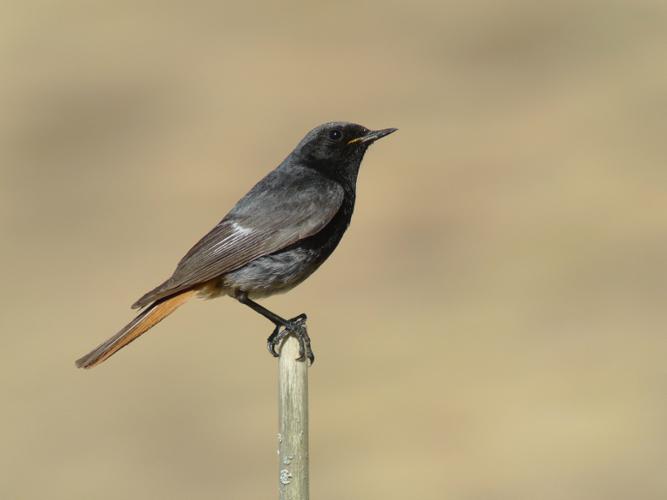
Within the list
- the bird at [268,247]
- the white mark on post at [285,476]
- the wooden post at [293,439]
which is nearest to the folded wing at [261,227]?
the bird at [268,247]

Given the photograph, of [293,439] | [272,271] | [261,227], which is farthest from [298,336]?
[293,439]

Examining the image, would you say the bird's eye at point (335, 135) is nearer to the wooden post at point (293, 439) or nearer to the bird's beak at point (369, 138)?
the bird's beak at point (369, 138)

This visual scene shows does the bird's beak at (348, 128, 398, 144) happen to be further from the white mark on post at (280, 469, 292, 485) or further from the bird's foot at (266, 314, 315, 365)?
the white mark on post at (280, 469, 292, 485)

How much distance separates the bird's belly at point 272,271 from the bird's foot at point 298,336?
0.24 meters

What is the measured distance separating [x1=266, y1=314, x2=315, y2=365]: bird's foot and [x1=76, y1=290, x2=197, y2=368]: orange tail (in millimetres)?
559

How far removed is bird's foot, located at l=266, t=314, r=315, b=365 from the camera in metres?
6.59

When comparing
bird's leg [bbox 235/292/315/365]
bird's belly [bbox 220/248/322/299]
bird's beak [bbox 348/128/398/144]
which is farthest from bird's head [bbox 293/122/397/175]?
bird's leg [bbox 235/292/315/365]

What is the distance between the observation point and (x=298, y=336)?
6887mm

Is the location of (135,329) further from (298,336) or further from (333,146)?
(333,146)

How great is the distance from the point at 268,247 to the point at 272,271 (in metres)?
0.16

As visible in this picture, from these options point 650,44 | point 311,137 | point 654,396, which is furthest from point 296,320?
point 650,44

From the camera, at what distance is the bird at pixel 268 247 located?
23.2ft

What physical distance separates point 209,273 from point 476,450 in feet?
27.4

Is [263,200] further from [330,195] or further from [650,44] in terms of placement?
[650,44]
